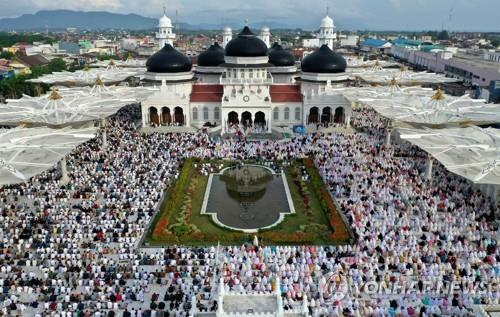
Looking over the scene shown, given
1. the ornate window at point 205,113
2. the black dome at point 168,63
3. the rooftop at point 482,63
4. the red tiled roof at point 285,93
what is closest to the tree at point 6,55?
the black dome at point 168,63

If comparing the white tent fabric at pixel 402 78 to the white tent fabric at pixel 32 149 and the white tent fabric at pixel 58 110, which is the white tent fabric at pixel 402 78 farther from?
the white tent fabric at pixel 32 149

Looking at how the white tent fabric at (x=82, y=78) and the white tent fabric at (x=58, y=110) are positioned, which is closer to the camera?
the white tent fabric at (x=58, y=110)

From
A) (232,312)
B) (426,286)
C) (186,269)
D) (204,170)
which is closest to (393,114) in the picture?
(204,170)

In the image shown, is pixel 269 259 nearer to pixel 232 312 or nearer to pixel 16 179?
pixel 232 312

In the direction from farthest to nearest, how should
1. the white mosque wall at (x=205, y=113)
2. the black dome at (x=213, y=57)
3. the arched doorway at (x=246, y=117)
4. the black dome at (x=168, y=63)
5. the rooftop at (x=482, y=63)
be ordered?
the rooftop at (x=482, y=63)
the black dome at (x=213, y=57)
the black dome at (x=168, y=63)
the white mosque wall at (x=205, y=113)
the arched doorway at (x=246, y=117)

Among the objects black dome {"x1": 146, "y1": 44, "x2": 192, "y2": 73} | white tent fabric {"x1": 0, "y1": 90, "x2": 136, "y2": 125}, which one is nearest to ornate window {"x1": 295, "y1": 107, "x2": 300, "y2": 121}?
black dome {"x1": 146, "y1": 44, "x2": 192, "y2": 73}

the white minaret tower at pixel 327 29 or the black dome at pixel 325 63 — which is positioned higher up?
the white minaret tower at pixel 327 29
